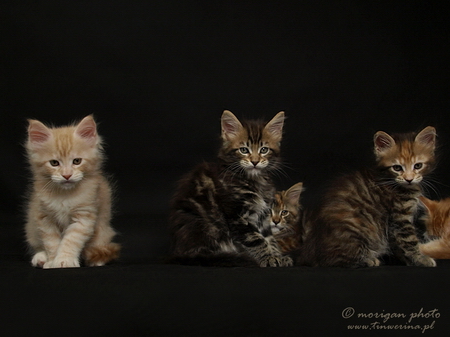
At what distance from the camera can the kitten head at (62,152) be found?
2406 millimetres

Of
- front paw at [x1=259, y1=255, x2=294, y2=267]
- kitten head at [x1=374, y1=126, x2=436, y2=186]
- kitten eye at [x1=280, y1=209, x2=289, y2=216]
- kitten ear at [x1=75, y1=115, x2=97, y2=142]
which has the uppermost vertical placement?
kitten ear at [x1=75, y1=115, x2=97, y2=142]

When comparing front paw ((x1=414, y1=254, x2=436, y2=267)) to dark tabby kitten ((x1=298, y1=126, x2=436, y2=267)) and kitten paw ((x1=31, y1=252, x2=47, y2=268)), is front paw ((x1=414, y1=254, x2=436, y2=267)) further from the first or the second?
kitten paw ((x1=31, y1=252, x2=47, y2=268))

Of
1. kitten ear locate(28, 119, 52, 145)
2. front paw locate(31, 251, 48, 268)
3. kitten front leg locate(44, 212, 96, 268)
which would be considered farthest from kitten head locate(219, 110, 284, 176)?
front paw locate(31, 251, 48, 268)

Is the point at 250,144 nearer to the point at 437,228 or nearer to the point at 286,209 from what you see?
the point at 286,209

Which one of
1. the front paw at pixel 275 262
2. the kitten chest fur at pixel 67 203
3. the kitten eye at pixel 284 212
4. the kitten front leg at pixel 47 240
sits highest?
the kitten chest fur at pixel 67 203

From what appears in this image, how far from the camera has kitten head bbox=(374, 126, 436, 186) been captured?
8.27 feet

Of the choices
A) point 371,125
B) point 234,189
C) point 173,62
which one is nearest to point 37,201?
point 234,189

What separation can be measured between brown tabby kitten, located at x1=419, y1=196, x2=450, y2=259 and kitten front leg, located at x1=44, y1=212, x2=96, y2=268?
1.79 metres

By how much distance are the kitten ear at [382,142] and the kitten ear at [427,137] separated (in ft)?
0.43

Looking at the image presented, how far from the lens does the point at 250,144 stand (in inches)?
105

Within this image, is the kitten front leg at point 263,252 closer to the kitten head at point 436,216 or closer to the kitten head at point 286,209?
the kitten head at point 286,209

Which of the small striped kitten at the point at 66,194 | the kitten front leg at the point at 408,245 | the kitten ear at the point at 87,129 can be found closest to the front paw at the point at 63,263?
the small striped kitten at the point at 66,194

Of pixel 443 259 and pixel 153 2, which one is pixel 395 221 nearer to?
pixel 443 259

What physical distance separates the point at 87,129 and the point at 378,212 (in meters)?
1.51
